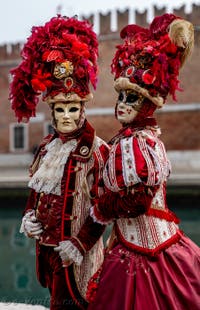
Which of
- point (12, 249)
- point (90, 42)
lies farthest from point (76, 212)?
point (12, 249)

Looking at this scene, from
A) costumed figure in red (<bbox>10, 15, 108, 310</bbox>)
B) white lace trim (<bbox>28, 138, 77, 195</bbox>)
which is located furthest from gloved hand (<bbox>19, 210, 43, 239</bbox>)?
white lace trim (<bbox>28, 138, 77, 195</bbox>)

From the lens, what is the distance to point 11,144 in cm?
1741

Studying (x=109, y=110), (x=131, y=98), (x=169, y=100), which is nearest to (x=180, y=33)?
(x=131, y=98)

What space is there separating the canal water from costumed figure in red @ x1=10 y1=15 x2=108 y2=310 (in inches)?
49.2

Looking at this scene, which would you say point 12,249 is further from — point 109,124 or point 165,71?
point 109,124

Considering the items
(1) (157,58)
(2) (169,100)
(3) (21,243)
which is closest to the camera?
(1) (157,58)

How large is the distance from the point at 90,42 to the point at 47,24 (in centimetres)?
20

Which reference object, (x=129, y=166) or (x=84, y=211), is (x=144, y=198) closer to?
(x=129, y=166)

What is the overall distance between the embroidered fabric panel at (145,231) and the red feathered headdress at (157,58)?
0.44 metres

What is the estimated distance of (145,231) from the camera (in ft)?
6.11

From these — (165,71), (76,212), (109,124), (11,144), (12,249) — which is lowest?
(11,144)

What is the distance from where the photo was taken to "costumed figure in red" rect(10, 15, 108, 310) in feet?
6.59

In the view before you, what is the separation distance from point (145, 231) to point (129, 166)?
283 mm

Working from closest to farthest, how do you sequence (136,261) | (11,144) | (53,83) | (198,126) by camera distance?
(136,261)
(53,83)
(198,126)
(11,144)
